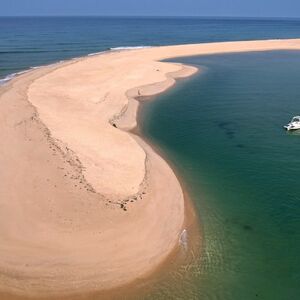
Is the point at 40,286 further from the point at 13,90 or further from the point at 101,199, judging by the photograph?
the point at 13,90

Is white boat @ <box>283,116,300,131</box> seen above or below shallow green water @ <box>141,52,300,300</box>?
above

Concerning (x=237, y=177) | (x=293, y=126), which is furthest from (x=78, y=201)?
(x=293, y=126)

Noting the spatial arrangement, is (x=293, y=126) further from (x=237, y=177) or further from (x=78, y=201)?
(x=78, y=201)

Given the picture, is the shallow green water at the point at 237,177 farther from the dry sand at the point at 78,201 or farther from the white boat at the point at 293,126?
the dry sand at the point at 78,201

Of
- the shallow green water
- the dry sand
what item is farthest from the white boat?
the dry sand

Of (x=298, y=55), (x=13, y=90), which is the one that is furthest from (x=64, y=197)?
(x=298, y=55)

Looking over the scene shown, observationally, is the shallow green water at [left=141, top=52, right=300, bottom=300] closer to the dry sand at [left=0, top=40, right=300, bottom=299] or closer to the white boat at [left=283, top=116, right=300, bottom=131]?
the white boat at [left=283, top=116, right=300, bottom=131]

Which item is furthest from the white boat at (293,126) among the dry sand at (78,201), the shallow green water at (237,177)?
the dry sand at (78,201)
